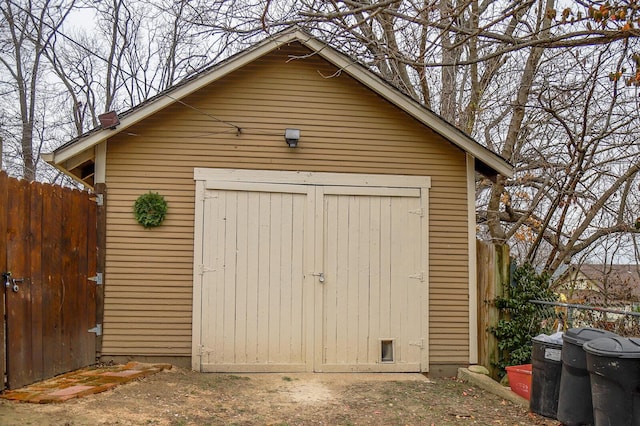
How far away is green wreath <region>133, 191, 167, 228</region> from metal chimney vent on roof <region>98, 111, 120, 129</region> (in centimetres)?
89

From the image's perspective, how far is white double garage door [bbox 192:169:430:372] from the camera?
6.86m

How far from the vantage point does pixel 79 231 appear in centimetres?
638

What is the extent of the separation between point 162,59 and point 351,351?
14.9 meters

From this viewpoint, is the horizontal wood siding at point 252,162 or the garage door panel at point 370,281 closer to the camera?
the horizontal wood siding at point 252,162

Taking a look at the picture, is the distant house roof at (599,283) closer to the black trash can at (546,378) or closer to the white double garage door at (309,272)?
the white double garage door at (309,272)

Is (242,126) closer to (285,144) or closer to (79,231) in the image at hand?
(285,144)

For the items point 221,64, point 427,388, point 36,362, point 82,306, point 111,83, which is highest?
point 111,83

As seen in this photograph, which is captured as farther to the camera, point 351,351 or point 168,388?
point 351,351

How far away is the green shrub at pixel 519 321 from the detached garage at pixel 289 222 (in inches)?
14.7

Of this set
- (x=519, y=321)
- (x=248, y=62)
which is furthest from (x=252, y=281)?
(x=519, y=321)

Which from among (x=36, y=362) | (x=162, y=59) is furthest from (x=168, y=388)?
(x=162, y=59)

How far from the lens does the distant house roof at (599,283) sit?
1060cm

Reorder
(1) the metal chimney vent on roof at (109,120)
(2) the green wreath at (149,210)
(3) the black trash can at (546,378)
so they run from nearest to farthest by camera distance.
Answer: (3) the black trash can at (546,378), (1) the metal chimney vent on roof at (109,120), (2) the green wreath at (149,210)

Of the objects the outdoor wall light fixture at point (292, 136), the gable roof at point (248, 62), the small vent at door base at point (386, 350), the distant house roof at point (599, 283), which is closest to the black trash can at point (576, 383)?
the small vent at door base at point (386, 350)
